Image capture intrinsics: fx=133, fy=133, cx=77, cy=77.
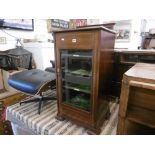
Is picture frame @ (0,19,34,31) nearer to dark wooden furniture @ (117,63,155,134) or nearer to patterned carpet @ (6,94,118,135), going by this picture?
patterned carpet @ (6,94,118,135)

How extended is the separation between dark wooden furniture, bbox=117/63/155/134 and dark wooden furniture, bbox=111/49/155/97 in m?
0.63

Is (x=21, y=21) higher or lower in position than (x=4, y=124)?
higher

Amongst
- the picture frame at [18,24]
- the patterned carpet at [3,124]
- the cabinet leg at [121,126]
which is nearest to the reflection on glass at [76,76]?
the cabinet leg at [121,126]

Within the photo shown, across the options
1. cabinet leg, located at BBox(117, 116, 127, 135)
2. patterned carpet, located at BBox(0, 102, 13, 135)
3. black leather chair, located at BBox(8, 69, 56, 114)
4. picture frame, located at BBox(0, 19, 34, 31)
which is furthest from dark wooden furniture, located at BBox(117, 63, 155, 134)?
picture frame, located at BBox(0, 19, 34, 31)

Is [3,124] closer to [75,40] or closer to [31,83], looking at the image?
[31,83]

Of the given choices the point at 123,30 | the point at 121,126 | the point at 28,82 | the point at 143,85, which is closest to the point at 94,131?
the point at 121,126

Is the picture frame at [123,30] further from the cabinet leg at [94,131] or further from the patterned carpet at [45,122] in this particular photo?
the cabinet leg at [94,131]

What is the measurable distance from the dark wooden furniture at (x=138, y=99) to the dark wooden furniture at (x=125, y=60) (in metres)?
0.63

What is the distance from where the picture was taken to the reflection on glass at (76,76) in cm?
111
